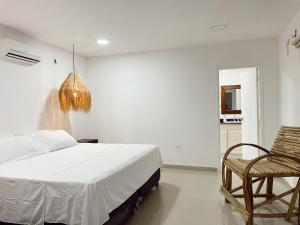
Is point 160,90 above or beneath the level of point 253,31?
beneath

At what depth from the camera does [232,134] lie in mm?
6082

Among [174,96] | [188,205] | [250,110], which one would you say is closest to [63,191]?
[188,205]

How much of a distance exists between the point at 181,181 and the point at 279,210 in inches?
60.5

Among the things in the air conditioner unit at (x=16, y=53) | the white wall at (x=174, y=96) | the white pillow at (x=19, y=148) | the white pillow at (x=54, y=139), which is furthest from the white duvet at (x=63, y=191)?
the white wall at (x=174, y=96)

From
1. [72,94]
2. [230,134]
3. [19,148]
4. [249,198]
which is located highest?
[72,94]

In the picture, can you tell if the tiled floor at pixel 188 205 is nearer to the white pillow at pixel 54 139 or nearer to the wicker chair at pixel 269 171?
the wicker chair at pixel 269 171

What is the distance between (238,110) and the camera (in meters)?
6.50

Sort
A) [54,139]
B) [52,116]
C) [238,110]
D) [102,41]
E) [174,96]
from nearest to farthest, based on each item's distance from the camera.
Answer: [54,139], [102,41], [52,116], [174,96], [238,110]

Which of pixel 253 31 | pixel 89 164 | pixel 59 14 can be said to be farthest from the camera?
pixel 253 31

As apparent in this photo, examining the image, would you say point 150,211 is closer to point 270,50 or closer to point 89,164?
point 89,164

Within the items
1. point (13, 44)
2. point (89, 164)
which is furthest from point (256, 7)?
point (13, 44)

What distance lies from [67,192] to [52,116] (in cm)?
271

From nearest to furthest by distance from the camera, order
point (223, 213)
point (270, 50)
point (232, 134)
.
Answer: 1. point (223, 213)
2. point (270, 50)
3. point (232, 134)

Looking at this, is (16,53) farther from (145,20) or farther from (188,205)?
(188,205)
